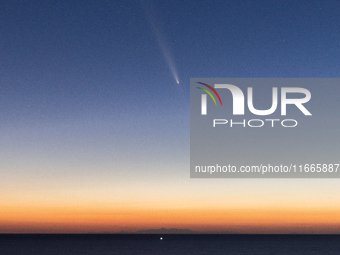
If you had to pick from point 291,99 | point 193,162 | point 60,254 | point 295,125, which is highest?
point 291,99

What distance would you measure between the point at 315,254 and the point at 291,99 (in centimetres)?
9125

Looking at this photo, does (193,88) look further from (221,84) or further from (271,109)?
(271,109)

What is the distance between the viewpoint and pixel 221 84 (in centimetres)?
3938

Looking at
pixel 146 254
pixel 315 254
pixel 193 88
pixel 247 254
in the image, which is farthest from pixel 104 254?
pixel 193 88

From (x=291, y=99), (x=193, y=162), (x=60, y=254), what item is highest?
(x=291, y=99)

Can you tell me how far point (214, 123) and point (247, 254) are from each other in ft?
283

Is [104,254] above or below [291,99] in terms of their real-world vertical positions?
below

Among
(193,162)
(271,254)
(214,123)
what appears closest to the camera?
(193,162)

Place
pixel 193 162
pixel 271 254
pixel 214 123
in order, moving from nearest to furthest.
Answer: pixel 193 162 < pixel 214 123 < pixel 271 254

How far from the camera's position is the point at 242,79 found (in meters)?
39.1

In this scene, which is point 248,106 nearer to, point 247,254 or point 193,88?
point 193,88

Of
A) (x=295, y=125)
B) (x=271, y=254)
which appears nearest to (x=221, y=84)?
(x=295, y=125)

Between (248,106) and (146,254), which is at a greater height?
(248,106)

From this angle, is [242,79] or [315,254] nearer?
[242,79]
